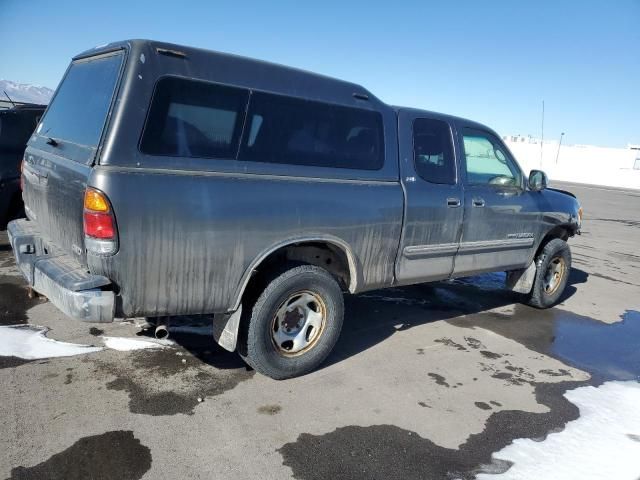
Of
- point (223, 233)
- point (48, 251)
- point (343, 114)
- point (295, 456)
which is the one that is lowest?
point (295, 456)

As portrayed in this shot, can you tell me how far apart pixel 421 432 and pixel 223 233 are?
1.76 meters

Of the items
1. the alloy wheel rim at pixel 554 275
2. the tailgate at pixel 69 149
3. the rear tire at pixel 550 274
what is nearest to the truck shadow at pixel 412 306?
the rear tire at pixel 550 274

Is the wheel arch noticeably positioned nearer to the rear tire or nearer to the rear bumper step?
the rear bumper step

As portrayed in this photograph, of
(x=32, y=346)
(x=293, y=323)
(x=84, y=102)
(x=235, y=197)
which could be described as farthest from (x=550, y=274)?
(x=32, y=346)

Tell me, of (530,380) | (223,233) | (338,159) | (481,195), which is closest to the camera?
(223,233)

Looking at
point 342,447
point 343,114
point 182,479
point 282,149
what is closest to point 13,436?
point 182,479

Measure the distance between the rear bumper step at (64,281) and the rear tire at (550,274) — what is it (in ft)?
15.7

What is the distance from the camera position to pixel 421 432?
3072 mm

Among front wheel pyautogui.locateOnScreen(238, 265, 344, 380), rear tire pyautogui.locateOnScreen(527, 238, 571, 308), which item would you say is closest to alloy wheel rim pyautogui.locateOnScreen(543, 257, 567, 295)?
rear tire pyautogui.locateOnScreen(527, 238, 571, 308)

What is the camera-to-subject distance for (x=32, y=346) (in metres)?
3.82

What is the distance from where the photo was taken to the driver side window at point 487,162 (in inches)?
186

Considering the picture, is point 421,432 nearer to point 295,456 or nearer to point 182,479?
point 295,456

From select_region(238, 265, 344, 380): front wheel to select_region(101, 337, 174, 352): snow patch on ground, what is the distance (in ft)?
3.08

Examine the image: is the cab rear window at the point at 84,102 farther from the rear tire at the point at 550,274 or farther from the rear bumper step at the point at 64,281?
the rear tire at the point at 550,274
